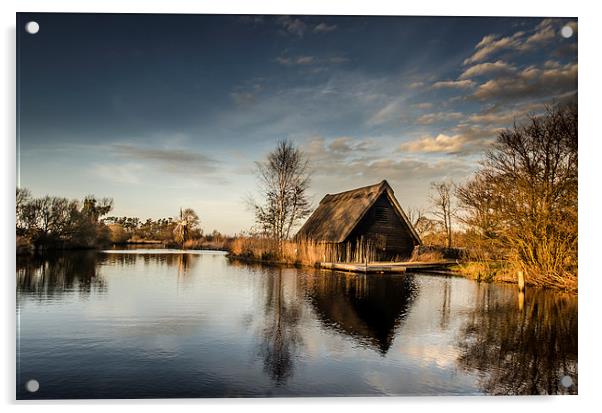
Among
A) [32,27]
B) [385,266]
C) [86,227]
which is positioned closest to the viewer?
[32,27]

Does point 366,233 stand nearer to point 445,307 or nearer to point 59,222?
point 445,307

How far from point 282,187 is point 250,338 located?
181 centimetres

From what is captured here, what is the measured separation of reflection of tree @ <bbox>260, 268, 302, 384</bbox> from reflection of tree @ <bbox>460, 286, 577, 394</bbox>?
1.53 metres

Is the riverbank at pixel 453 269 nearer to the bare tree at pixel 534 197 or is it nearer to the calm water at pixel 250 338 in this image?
the bare tree at pixel 534 197

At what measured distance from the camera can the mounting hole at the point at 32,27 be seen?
420 centimetres

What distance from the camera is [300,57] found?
4660 mm

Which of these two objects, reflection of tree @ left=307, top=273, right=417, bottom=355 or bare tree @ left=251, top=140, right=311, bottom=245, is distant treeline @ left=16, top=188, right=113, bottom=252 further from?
reflection of tree @ left=307, top=273, right=417, bottom=355

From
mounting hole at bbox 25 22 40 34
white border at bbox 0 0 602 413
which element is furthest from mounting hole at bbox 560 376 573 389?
mounting hole at bbox 25 22 40 34

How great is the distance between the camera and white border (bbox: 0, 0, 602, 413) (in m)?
3.84

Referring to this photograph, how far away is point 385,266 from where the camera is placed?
8.77 m

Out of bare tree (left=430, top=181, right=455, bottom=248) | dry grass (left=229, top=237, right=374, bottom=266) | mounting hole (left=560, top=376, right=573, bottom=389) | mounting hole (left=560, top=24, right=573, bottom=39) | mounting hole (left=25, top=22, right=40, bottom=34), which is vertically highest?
mounting hole (left=560, top=24, right=573, bottom=39)

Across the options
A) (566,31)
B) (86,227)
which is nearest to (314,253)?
(86,227)
